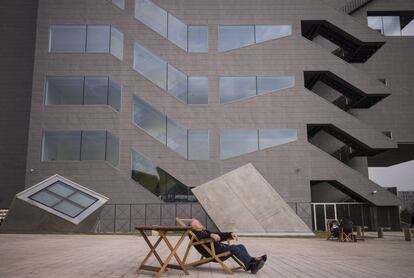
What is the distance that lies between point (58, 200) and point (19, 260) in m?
12.1

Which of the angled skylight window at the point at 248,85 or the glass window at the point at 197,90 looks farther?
the angled skylight window at the point at 248,85

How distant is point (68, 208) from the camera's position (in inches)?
784

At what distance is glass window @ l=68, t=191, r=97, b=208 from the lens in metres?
20.4

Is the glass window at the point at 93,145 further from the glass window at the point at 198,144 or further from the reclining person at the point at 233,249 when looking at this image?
the reclining person at the point at 233,249

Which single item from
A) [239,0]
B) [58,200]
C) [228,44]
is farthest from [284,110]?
[58,200]

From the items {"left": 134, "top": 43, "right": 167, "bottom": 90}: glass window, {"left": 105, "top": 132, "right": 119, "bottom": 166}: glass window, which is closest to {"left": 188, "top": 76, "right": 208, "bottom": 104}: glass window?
{"left": 134, "top": 43, "right": 167, "bottom": 90}: glass window

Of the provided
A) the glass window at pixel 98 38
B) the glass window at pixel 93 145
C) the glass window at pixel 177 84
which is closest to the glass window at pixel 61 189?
the glass window at pixel 93 145

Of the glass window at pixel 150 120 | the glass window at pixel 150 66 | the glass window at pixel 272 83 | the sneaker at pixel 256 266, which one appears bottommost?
the sneaker at pixel 256 266

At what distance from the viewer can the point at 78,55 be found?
3123 cm

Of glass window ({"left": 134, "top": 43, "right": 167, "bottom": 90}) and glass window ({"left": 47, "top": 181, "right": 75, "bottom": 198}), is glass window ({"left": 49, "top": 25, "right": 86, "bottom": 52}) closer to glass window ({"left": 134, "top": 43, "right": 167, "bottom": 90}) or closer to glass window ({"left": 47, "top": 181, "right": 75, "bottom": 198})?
glass window ({"left": 134, "top": 43, "right": 167, "bottom": 90})

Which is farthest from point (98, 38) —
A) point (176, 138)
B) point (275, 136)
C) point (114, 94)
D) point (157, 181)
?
point (275, 136)

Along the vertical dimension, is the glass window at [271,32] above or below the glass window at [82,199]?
above

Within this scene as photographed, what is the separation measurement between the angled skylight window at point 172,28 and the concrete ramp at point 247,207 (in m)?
13.9

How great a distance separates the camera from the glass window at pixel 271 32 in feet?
106
